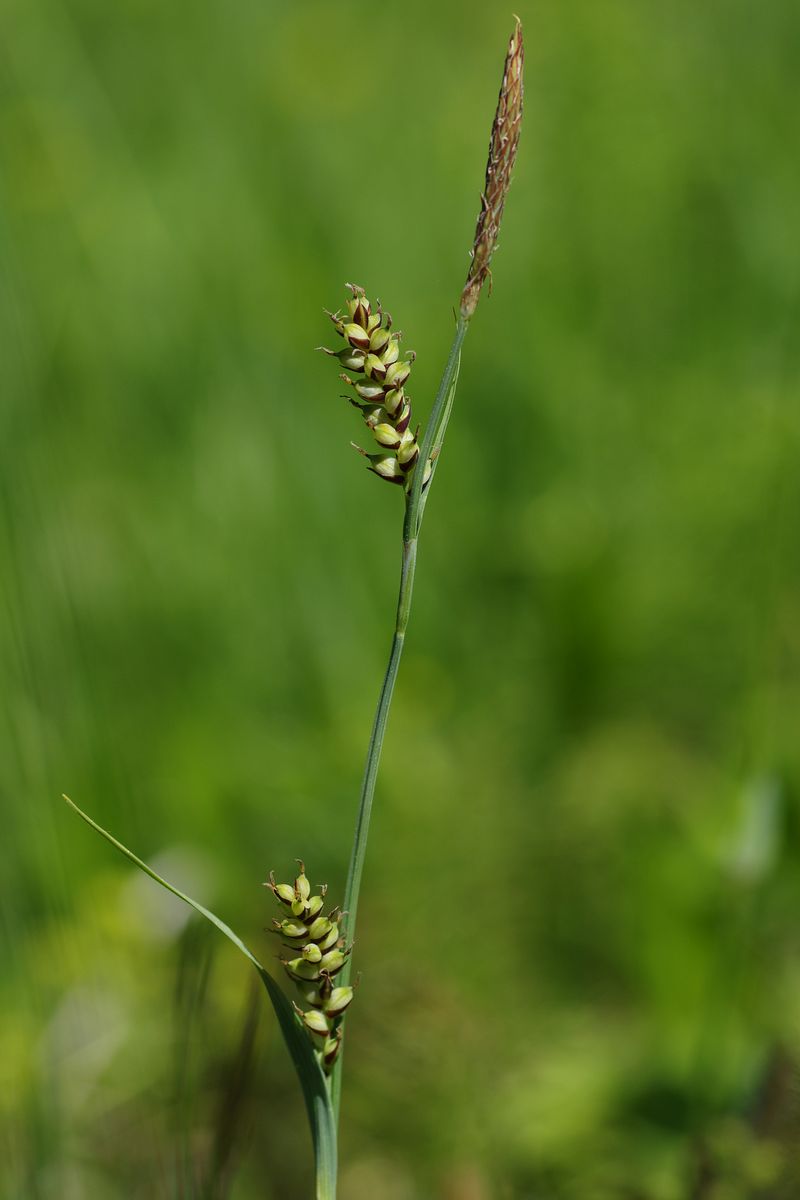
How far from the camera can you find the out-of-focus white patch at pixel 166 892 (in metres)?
1.62

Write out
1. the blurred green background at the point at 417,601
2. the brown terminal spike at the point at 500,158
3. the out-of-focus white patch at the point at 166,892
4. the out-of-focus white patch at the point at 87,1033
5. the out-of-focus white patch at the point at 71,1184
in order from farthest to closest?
the out-of-focus white patch at the point at 166,892
the out-of-focus white patch at the point at 87,1033
the blurred green background at the point at 417,601
the out-of-focus white patch at the point at 71,1184
the brown terminal spike at the point at 500,158

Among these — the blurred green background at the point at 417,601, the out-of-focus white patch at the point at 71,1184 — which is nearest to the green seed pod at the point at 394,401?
the blurred green background at the point at 417,601

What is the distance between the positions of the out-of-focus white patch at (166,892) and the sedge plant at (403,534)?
106 cm

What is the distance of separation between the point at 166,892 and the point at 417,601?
29.1 inches

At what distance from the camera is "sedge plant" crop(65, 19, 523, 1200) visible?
0.47 meters

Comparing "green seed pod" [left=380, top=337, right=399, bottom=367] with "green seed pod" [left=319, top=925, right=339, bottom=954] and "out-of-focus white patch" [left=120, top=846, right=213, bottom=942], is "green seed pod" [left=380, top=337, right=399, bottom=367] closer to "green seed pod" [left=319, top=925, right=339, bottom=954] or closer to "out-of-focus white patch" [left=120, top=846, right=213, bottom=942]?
"green seed pod" [left=319, top=925, right=339, bottom=954]

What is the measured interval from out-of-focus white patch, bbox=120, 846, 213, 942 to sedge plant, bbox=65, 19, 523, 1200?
41.7 inches

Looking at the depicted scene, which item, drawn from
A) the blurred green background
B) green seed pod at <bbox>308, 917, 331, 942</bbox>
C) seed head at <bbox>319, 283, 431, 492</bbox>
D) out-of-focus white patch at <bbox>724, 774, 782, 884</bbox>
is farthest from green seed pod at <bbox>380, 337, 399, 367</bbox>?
out-of-focus white patch at <bbox>724, 774, 782, 884</bbox>

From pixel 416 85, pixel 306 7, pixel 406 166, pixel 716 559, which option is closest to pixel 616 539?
pixel 716 559

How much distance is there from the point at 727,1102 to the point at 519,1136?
24 cm

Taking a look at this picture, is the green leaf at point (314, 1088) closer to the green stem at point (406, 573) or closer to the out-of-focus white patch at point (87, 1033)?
the green stem at point (406, 573)

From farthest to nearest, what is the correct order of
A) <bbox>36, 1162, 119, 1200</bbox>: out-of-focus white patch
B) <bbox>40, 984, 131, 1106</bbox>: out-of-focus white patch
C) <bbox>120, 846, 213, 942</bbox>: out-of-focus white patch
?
<bbox>120, 846, 213, 942</bbox>: out-of-focus white patch < <bbox>40, 984, 131, 1106</bbox>: out-of-focus white patch < <bbox>36, 1162, 119, 1200</bbox>: out-of-focus white patch

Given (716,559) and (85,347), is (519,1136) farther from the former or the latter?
(85,347)

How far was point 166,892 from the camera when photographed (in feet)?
5.58
